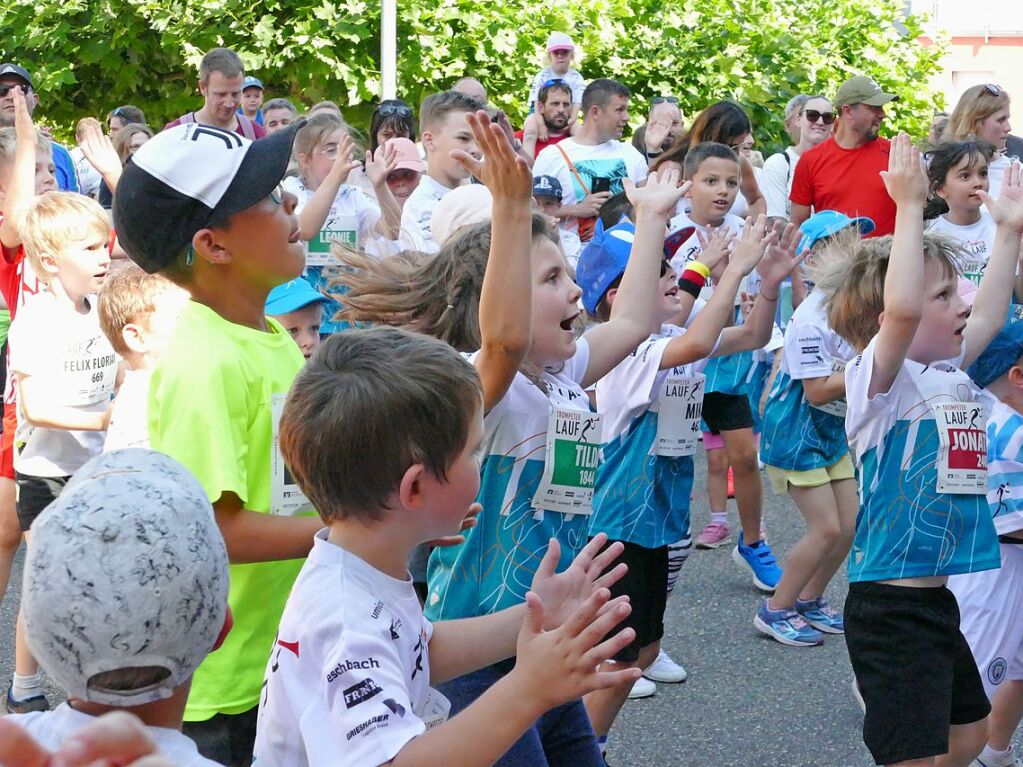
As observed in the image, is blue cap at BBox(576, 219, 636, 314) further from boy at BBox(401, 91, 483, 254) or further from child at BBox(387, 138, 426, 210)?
child at BBox(387, 138, 426, 210)

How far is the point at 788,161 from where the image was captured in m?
9.68

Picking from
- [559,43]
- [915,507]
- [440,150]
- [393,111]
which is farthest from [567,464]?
[559,43]

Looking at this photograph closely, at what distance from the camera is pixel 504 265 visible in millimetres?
2426

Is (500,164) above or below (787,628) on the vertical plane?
above

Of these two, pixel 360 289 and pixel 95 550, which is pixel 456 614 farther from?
pixel 95 550

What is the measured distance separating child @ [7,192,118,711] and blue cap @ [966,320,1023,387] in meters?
2.73

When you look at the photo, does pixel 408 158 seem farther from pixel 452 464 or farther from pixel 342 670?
pixel 342 670

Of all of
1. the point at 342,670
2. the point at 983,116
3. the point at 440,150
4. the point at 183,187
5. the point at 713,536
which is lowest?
the point at 713,536

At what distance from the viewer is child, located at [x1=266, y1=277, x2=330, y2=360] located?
152 inches

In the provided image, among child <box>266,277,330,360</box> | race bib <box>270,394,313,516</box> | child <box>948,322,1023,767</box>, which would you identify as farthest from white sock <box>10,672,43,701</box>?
child <box>948,322,1023,767</box>

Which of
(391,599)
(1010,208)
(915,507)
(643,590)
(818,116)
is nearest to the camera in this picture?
(391,599)

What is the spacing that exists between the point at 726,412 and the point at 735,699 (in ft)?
5.74

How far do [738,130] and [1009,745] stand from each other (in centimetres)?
434

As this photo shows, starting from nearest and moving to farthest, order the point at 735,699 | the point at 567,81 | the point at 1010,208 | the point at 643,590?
the point at 1010,208 < the point at 643,590 < the point at 735,699 < the point at 567,81
